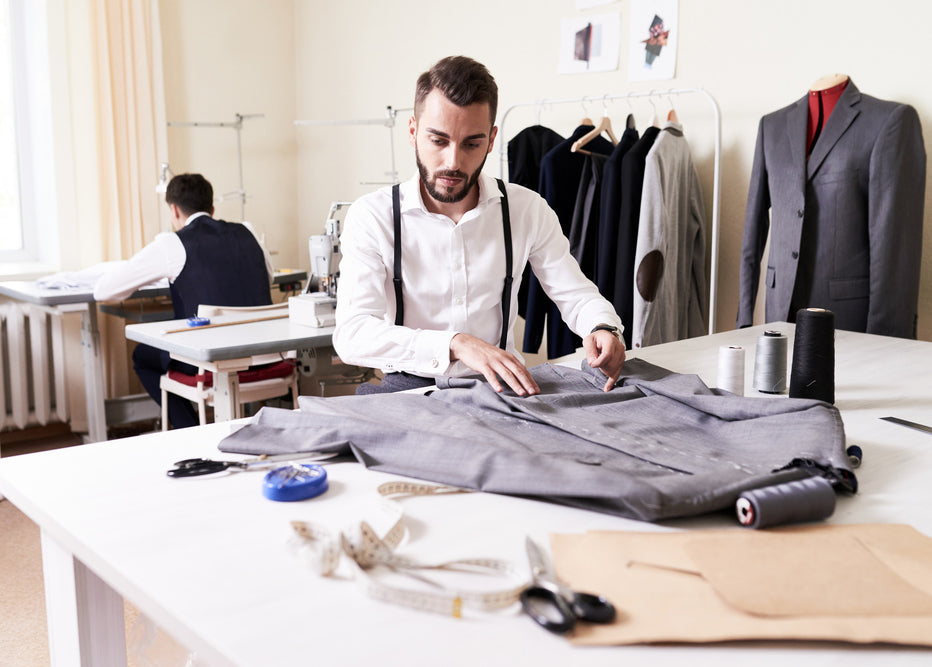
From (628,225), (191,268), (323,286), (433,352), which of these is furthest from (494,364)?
(191,268)

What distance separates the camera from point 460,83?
181 cm

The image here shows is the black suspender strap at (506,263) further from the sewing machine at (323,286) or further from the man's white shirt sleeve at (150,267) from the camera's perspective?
the man's white shirt sleeve at (150,267)

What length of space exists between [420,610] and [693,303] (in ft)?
8.72

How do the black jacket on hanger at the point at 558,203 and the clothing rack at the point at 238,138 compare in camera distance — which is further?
the clothing rack at the point at 238,138

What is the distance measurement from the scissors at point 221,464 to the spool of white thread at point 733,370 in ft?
2.62

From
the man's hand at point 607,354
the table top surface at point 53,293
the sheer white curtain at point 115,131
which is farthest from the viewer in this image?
the sheer white curtain at point 115,131

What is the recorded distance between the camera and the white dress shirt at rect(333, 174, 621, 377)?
73.4 inches

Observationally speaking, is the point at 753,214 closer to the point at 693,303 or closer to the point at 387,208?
the point at 693,303

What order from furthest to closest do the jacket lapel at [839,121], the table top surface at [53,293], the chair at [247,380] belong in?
the table top surface at [53,293], the chair at [247,380], the jacket lapel at [839,121]

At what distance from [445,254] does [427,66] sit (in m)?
2.67

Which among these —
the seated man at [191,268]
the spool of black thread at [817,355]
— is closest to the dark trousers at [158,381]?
the seated man at [191,268]

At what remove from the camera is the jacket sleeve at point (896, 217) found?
98.3 inches

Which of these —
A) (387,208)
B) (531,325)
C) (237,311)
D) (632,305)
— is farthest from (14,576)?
(632,305)

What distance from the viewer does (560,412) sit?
131cm
